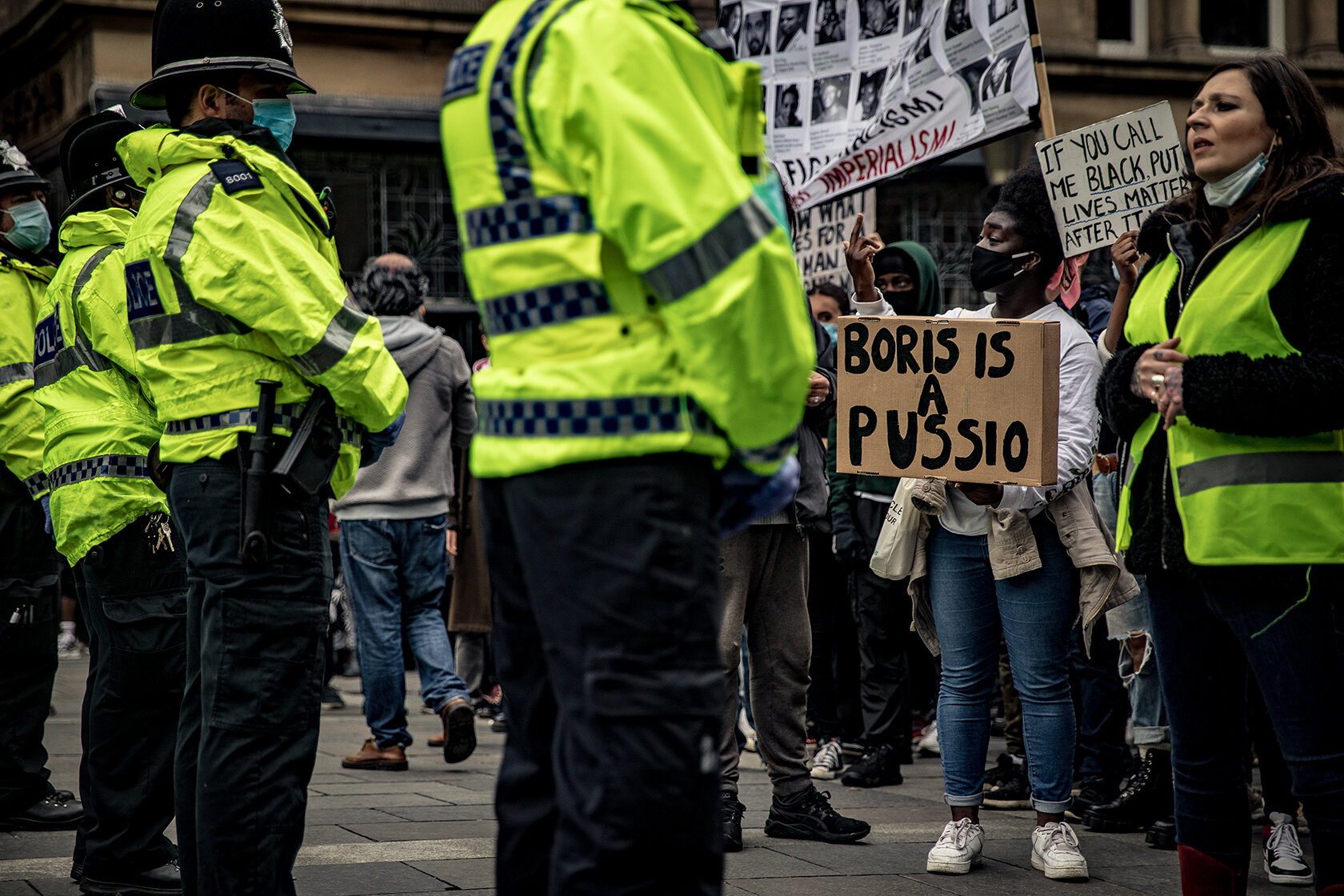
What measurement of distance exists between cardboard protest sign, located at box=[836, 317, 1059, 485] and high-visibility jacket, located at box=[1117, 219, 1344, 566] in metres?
1.03

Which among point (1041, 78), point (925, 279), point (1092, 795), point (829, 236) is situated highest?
point (1041, 78)

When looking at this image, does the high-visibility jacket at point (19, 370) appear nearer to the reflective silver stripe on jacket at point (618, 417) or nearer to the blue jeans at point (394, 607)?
the blue jeans at point (394, 607)

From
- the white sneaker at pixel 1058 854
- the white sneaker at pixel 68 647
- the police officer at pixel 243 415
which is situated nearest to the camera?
the police officer at pixel 243 415

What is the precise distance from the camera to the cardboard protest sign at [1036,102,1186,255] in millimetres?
5469

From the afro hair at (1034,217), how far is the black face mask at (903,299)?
61.7 inches

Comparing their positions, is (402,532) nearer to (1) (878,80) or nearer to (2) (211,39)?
(1) (878,80)

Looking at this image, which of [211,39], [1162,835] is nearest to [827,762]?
[1162,835]

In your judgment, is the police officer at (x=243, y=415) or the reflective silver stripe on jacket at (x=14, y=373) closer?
the police officer at (x=243, y=415)

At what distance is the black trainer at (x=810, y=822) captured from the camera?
486 centimetres

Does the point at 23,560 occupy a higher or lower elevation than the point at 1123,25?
lower

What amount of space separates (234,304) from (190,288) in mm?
150

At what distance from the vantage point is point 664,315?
2119mm

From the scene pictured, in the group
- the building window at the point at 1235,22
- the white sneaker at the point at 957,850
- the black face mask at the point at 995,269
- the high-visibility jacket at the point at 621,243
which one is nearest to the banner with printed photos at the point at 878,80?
the black face mask at the point at 995,269

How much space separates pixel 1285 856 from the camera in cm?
450
